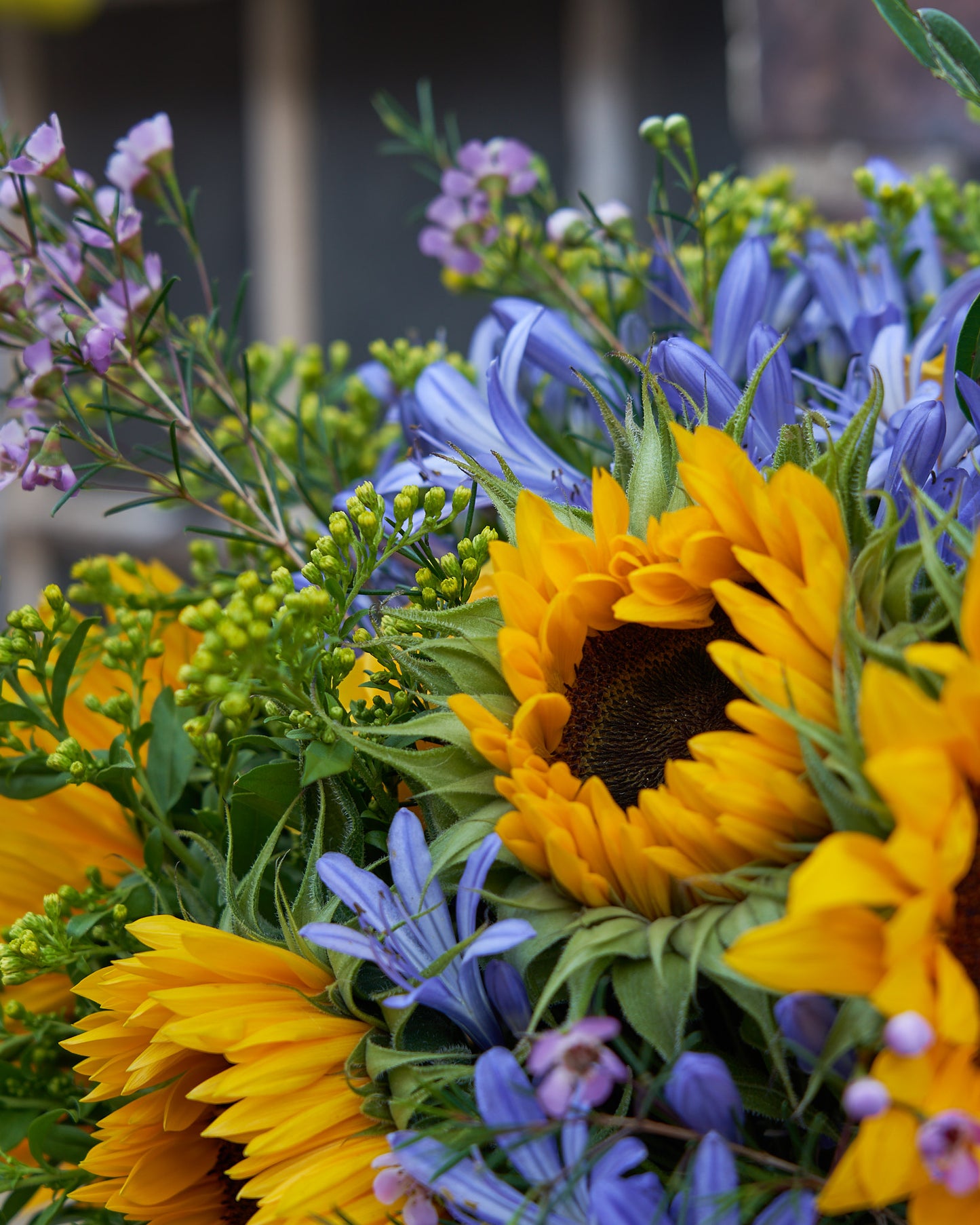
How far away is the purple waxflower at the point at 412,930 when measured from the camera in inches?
11.2

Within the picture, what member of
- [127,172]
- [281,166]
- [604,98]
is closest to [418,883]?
[127,172]

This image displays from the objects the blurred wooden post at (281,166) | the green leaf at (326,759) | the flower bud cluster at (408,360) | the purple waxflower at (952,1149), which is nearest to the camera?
the purple waxflower at (952,1149)

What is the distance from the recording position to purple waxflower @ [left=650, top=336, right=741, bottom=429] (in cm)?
35

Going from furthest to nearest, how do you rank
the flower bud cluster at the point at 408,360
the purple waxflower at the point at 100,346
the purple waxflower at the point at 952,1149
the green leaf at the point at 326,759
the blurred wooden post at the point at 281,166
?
the blurred wooden post at the point at 281,166 → the flower bud cluster at the point at 408,360 → the purple waxflower at the point at 100,346 → the green leaf at the point at 326,759 → the purple waxflower at the point at 952,1149

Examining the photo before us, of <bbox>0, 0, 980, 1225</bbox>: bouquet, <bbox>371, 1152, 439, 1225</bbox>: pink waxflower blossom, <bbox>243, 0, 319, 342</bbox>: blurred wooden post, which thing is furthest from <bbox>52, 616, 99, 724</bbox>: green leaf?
<bbox>243, 0, 319, 342</bbox>: blurred wooden post

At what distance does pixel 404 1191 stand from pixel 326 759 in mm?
107

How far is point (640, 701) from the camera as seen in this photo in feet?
1.11

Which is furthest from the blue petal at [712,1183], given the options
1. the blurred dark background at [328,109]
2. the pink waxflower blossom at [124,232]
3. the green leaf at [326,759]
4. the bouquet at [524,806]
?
the blurred dark background at [328,109]

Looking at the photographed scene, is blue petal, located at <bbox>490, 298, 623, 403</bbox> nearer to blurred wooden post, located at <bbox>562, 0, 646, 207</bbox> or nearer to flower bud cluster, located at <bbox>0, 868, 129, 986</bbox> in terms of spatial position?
flower bud cluster, located at <bbox>0, 868, 129, 986</bbox>

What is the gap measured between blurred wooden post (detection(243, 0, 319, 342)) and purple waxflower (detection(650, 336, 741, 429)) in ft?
6.21

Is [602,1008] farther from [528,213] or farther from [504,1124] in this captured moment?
[528,213]

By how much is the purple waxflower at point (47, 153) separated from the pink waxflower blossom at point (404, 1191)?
1.17ft

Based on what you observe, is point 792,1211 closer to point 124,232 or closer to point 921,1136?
point 921,1136

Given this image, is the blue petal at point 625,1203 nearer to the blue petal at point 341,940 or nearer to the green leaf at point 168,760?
the blue petal at point 341,940
